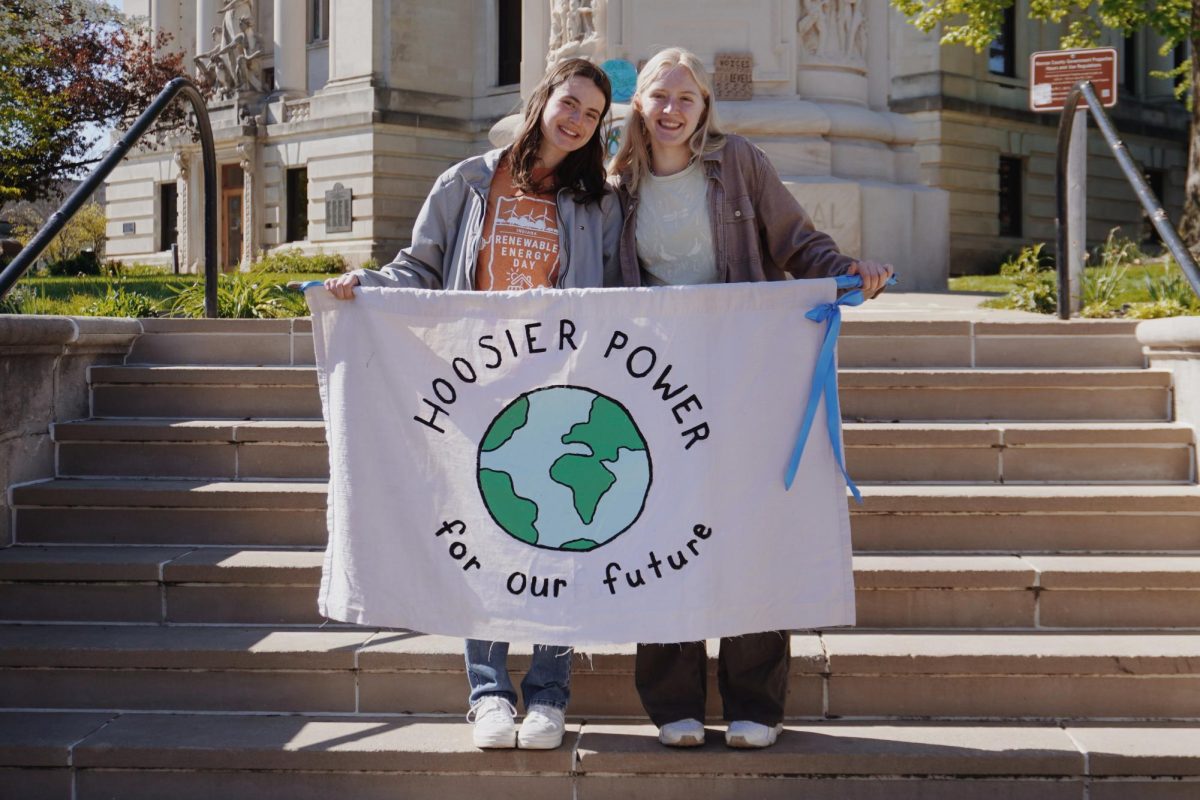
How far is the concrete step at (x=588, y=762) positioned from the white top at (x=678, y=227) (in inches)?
61.9

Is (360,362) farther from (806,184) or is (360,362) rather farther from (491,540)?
(806,184)

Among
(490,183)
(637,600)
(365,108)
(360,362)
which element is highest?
(365,108)

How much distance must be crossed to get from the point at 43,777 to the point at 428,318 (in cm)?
206

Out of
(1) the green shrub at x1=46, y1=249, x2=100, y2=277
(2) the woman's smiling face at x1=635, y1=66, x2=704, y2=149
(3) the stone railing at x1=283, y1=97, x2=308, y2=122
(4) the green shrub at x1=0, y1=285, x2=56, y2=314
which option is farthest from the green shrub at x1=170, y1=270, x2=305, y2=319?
(3) the stone railing at x1=283, y1=97, x2=308, y2=122

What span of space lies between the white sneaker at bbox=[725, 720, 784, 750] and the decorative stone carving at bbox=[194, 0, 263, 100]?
113ft

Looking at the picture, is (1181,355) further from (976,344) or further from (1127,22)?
(1127,22)

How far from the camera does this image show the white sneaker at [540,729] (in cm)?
423

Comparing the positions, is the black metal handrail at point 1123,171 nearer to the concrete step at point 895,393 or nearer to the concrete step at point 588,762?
the concrete step at point 895,393

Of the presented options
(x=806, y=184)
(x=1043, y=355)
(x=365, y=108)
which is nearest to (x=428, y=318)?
(x=1043, y=355)

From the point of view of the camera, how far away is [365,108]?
32.0 meters

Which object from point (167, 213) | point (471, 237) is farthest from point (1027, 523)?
point (167, 213)

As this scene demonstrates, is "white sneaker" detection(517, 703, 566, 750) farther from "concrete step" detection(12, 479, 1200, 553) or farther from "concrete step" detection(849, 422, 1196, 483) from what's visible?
"concrete step" detection(849, 422, 1196, 483)

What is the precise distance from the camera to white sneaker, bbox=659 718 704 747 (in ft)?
13.9

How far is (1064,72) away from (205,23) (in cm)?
3240
